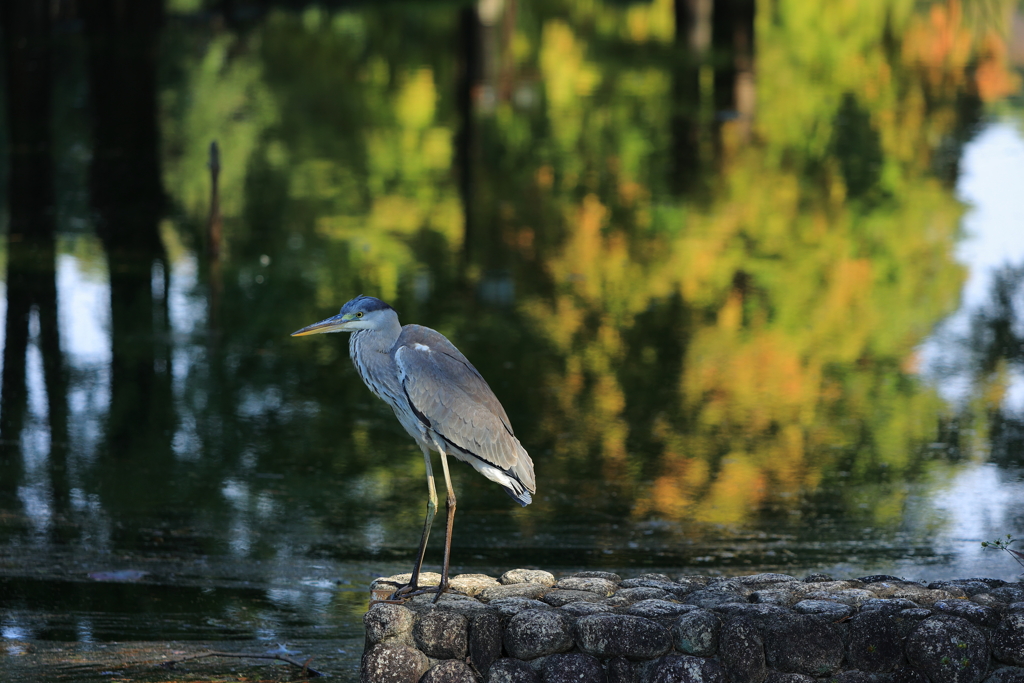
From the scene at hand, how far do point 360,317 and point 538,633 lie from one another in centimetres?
178

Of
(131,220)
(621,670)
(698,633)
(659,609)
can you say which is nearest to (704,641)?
(698,633)

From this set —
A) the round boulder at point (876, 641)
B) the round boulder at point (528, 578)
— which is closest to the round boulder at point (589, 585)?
the round boulder at point (528, 578)

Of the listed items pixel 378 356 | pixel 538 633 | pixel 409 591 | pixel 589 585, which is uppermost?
pixel 378 356

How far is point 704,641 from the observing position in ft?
20.5

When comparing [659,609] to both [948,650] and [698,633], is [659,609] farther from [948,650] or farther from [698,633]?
[948,650]

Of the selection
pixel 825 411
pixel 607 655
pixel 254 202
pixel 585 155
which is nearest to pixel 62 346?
pixel 254 202

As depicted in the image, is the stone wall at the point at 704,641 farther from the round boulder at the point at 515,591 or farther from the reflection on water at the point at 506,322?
the reflection on water at the point at 506,322

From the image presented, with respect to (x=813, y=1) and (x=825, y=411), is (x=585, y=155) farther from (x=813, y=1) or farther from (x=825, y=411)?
(x=813, y=1)

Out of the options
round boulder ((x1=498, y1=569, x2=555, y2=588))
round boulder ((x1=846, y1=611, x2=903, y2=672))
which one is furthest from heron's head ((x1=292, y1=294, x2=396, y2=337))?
round boulder ((x1=846, y1=611, x2=903, y2=672))

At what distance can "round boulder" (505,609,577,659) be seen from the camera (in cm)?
627

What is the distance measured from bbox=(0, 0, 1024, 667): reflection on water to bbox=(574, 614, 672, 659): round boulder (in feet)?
5.99

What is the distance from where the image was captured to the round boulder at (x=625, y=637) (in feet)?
20.5

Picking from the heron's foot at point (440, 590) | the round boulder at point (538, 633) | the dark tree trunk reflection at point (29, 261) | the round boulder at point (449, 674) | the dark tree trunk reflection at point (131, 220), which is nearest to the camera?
the round boulder at point (538, 633)

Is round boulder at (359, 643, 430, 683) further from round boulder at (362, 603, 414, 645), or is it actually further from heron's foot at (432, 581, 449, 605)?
heron's foot at (432, 581, 449, 605)
